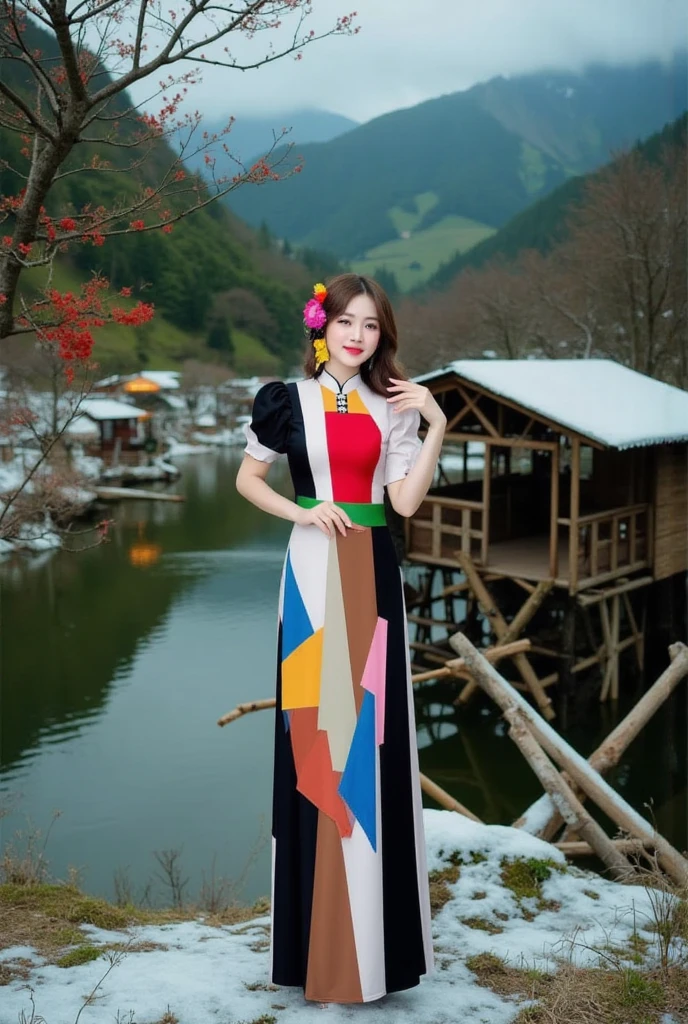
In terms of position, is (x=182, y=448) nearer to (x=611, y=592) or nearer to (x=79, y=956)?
(x=611, y=592)

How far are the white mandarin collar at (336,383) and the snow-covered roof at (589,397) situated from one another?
7606 millimetres

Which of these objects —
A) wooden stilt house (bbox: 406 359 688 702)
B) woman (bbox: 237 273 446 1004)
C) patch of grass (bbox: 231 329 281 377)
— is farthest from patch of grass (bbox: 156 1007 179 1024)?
patch of grass (bbox: 231 329 281 377)

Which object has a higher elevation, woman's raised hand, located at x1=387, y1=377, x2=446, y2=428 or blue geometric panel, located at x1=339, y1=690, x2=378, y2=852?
woman's raised hand, located at x1=387, y1=377, x2=446, y2=428

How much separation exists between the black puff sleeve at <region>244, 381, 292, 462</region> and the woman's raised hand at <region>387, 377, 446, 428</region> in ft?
1.20

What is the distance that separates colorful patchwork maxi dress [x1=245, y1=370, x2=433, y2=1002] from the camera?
127 inches

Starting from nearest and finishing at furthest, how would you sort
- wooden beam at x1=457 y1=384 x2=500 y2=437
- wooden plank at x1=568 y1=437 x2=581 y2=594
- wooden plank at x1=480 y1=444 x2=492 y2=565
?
1. wooden plank at x1=568 y1=437 x2=581 y2=594
2. wooden beam at x1=457 y1=384 x2=500 y2=437
3. wooden plank at x1=480 y1=444 x2=492 y2=565

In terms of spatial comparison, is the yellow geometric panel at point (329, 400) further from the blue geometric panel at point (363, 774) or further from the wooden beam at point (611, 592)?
the wooden beam at point (611, 592)

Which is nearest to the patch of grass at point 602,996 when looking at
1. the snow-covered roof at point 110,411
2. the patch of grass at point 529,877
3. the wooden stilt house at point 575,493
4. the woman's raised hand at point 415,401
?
the patch of grass at point 529,877

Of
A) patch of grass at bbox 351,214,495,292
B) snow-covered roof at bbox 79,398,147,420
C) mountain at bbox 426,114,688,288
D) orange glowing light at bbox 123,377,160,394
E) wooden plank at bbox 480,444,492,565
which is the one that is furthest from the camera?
patch of grass at bbox 351,214,495,292

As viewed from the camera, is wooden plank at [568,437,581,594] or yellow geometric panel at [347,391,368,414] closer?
yellow geometric panel at [347,391,368,414]

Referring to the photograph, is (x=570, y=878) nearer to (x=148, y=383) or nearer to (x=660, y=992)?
(x=660, y=992)

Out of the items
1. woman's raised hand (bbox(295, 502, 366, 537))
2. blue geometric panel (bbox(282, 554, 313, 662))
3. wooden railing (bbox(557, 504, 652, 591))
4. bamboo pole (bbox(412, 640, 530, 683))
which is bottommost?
bamboo pole (bbox(412, 640, 530, 683))

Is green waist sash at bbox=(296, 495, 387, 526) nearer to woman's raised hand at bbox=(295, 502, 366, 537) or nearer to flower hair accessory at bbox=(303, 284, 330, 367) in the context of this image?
woman's raised hand at bbox=(295, 502, 366, 537)

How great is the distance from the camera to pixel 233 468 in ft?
124
